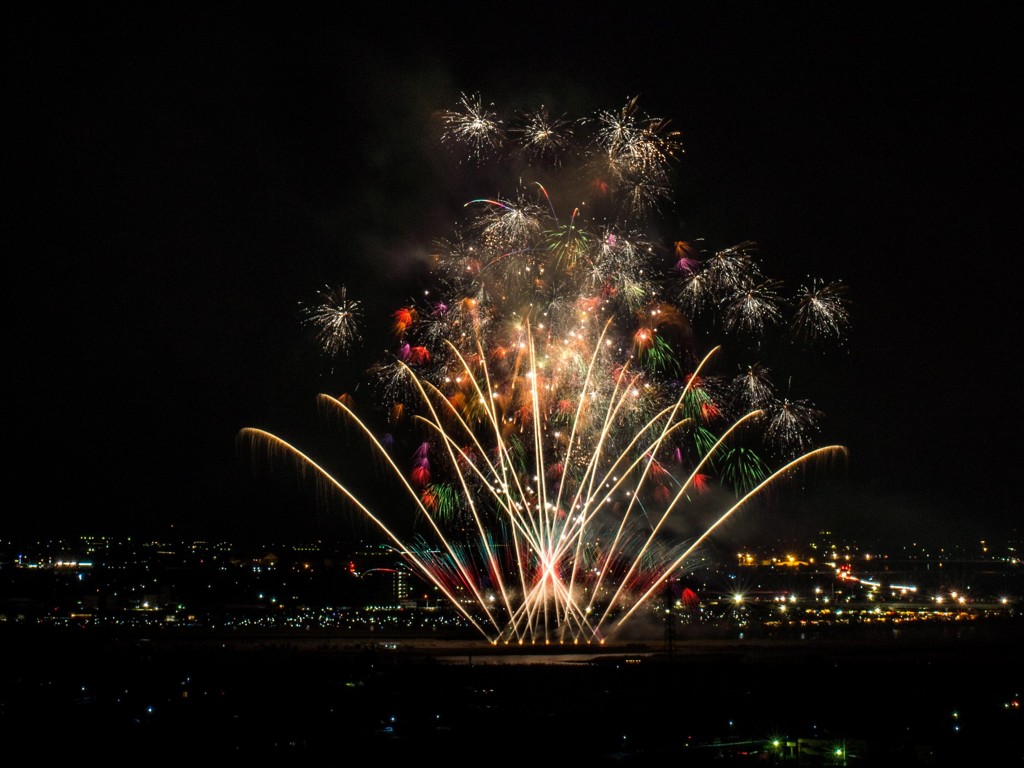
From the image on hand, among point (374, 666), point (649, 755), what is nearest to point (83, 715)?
point (374, 666)

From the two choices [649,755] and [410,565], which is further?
[410,565]

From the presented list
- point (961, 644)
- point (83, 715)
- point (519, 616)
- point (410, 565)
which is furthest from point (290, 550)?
point (83, 715)

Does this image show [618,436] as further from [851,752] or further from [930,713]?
[851,752]

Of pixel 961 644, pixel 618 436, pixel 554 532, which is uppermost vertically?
pixel 618 436

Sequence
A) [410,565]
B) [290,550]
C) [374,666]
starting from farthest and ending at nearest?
[290,550], [410,565], [374,666]

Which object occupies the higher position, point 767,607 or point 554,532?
point 554,532

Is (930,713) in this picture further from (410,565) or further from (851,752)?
(410,565)

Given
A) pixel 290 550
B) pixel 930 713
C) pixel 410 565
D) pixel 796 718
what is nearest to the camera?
pixel 796 718
